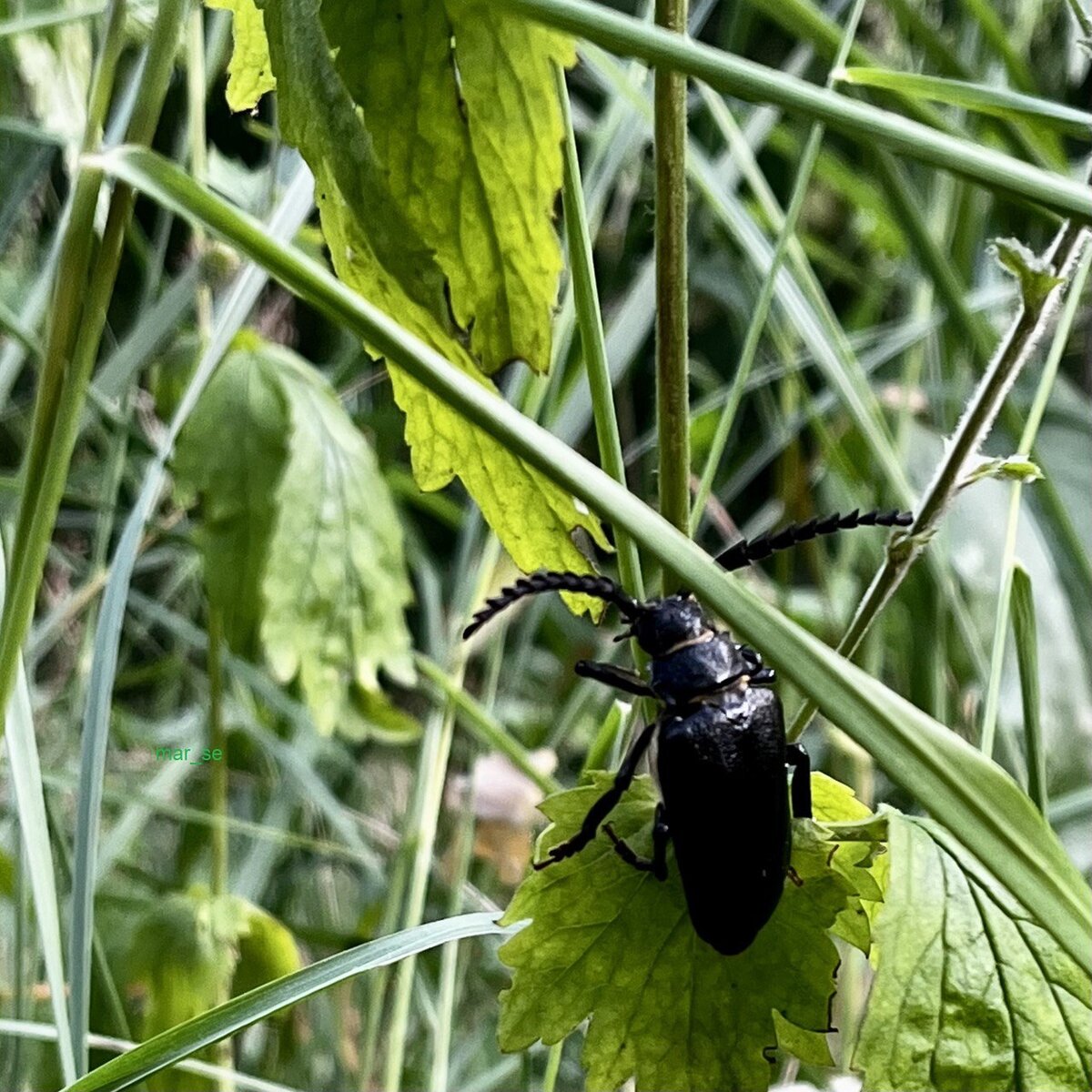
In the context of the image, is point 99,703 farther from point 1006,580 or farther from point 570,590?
point 1006,580

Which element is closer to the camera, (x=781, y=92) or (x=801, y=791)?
(x=781, y=92)

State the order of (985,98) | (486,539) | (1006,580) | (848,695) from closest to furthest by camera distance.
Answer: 1. (848,695)
2. (985,98)
3. (1006,580)
4. (486,539)

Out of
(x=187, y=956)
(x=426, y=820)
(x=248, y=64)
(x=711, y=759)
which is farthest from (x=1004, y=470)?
(x=187, y=956)

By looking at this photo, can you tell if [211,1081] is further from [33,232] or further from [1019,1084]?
[33,232]

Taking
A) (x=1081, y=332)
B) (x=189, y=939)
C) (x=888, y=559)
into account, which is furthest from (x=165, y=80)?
(x=1081, y=332)

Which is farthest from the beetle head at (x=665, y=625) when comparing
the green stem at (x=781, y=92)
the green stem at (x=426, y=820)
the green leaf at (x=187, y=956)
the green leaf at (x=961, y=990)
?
the green leaf at (x=187, y=956)

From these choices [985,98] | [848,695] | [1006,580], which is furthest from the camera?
[1006,580]
